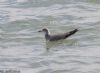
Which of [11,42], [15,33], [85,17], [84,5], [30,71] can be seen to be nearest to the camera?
[30,71]

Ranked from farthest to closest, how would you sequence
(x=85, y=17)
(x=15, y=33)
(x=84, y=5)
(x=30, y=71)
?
(x=84, y=5) → (x=85, y=17) → (x=15, y=33) → (x=30, y=71)

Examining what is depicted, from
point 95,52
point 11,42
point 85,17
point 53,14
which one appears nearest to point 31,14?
point 53,14

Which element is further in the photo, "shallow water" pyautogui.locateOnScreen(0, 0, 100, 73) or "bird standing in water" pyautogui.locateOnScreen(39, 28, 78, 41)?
"bird standing in water" pyautogui.locateOnScreen(39, 28, 78, 41)

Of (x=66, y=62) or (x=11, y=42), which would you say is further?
(x=11, y=42)

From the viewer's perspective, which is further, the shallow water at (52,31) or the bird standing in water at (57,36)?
the bird standing in water at (57,36)

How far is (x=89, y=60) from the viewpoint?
43.9 feet

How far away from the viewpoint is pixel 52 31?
1681cm

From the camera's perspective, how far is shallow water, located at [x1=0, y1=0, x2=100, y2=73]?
1318 centimetres

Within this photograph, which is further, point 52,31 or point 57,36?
point 52,31

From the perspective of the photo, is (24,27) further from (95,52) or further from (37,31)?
(95,52)

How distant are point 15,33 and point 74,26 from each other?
2.20 m

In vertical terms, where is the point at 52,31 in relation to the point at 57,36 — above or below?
below

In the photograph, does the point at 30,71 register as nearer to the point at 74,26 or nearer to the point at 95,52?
the point at 95,52

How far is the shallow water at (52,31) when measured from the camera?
43.2 feet
